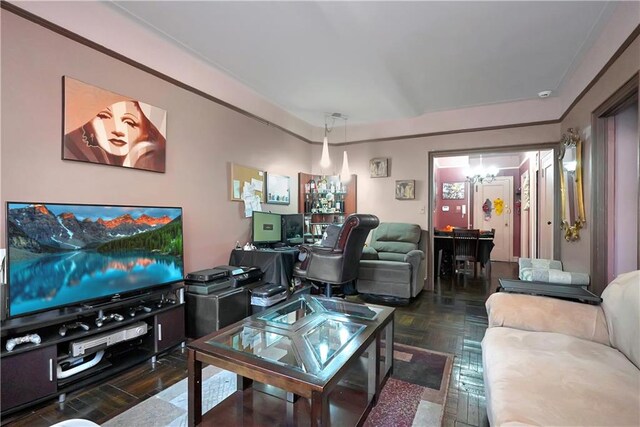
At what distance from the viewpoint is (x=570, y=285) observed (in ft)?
8.98

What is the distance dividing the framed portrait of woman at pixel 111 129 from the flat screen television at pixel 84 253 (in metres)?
0.43

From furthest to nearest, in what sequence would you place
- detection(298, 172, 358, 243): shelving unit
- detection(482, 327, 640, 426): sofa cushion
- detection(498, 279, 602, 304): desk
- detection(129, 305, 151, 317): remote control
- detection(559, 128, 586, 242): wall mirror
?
detection(298, 172, 358, 243): shelving unit → detection(559, 128, 586, 242): wall mirror → detection(498, 279, 602, 304): desk → detection(129, 305, 151, 317): remote control → detection(482, 327, 640, 426): sofa cushion

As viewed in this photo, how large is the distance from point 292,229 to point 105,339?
8.36 feet

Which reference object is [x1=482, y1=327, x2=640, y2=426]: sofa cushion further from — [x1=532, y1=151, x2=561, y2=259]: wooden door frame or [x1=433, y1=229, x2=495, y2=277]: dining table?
[x1=433, y1=229, x2=495, y2=277]: dining table

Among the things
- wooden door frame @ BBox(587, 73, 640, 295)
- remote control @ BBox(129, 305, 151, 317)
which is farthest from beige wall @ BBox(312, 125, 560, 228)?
remote control @ BBox(129, 305, 151, 317)

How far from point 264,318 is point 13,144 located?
1.90 meters

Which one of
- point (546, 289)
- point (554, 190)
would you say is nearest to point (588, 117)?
point (554, 190)

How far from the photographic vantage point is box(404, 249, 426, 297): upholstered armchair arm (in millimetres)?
3941

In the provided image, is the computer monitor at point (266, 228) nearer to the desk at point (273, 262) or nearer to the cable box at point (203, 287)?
the desk at point (273, 262)

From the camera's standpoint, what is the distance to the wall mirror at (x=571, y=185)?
118 inches

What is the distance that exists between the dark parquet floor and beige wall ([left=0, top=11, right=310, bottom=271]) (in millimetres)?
1091

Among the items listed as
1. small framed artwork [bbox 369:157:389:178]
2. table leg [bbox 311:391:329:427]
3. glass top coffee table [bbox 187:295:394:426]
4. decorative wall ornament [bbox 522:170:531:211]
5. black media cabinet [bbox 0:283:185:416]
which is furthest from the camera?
decorative wall ornament [bbox 522:170:531:211]

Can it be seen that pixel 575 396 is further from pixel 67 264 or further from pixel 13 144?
pixel 13 144

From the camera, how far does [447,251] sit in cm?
589
